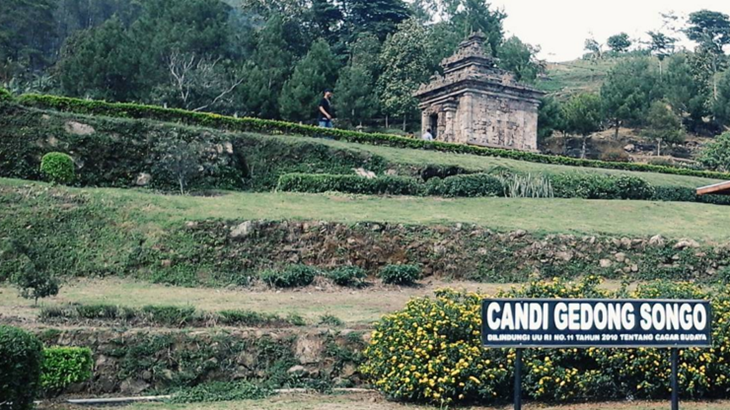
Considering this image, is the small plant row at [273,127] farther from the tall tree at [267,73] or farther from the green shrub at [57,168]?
the tall tree at [267,73]

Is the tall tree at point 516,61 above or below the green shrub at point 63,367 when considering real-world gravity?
above

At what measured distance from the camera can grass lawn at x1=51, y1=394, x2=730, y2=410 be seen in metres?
10.8

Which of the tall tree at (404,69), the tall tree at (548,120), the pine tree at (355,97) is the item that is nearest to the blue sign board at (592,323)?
the pine tree at (355,97)

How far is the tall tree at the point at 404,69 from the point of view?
154 ft

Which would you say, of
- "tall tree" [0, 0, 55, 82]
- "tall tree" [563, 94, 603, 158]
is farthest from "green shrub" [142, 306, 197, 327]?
"tall tree" [0, 0, 55, 82]

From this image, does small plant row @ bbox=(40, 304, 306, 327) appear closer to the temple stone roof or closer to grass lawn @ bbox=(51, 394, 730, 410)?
grass lawn @ bbox=(51, 394, 730, 410)

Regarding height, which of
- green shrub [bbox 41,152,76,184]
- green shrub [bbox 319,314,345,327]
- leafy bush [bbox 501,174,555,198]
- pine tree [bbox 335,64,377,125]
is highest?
pine tree [bbox 335,64,377,125]

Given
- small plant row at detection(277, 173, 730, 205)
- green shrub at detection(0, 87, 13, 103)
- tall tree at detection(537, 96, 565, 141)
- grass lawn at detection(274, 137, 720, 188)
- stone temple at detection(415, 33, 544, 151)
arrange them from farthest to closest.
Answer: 1. tall tree at detection(537, 96, 565, 141)
2. stone temple at detection(415, 33, 544, 151)
3. grass lawn at detection(274, 137, 720, 188)
4. green shrub at detection(0, 87, 13, 103)
5. small plant row at detection(277, 173, 730, 205)

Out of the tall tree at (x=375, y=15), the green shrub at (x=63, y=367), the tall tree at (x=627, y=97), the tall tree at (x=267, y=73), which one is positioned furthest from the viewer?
the tall tree at (x=375, y=15)

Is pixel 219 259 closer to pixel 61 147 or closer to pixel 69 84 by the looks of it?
pixel 61 147

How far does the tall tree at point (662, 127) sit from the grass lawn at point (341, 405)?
42297 mm

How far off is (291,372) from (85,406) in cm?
304

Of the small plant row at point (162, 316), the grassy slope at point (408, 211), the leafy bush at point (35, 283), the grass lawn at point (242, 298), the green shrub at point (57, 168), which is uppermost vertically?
the green shrub at point (57, 168)

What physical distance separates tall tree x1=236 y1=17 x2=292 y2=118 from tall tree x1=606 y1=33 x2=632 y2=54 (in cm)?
5598
